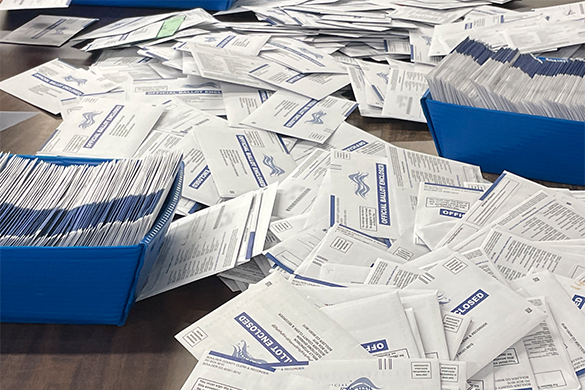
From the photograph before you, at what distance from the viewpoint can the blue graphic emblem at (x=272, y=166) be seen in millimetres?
1048

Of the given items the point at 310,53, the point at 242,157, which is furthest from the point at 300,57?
the point at 242,157

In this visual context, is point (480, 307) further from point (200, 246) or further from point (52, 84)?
point (52, 84)

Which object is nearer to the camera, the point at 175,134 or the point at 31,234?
the point at 31,234

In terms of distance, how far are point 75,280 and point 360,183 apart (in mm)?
467

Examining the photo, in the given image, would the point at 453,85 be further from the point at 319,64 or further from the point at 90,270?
the point at 90,270

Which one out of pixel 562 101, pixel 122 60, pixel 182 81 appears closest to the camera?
pixel 562 101

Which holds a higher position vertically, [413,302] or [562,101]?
[562,101]

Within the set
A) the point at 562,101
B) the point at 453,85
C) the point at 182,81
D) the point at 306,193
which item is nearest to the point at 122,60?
the point at 182,81

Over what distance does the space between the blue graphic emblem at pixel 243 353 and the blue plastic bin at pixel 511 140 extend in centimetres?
55

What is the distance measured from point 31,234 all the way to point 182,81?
0.76 m

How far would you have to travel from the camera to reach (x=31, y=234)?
68cm

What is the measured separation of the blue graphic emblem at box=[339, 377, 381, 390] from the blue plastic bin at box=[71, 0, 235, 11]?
1384 millimetres

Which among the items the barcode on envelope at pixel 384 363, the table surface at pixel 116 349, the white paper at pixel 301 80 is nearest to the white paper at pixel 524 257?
the barcode on envelope at pixel 384 363

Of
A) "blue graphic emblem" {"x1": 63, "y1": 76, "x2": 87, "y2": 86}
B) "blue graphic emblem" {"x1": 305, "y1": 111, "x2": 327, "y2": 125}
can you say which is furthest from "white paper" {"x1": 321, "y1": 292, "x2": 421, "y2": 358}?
"blue graphic emblem" {"x1": 63, "y1": 76, "x2": 87, "y2": 86}
